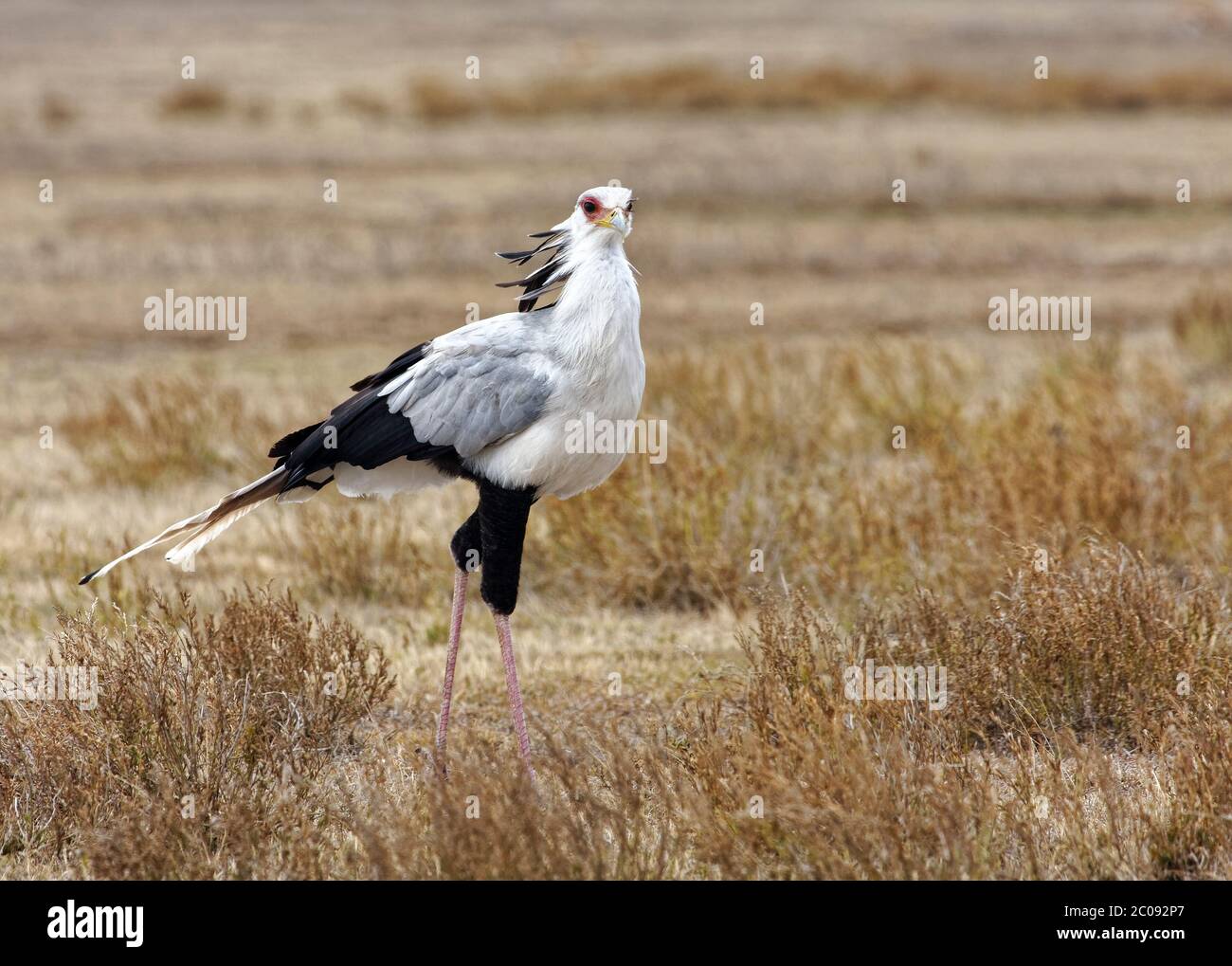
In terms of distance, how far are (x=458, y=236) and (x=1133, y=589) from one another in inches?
622

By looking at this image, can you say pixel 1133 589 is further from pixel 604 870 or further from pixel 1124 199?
pixel 1124 199

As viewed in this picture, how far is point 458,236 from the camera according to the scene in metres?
20.9

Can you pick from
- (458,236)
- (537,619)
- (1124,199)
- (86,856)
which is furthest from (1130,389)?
(1124,199)

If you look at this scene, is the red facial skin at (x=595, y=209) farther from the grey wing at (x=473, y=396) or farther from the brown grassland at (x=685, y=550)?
the brown grassland at (x=685, y=550)

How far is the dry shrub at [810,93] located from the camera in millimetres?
33625

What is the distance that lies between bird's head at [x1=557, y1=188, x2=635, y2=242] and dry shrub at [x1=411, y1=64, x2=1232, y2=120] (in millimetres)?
28832

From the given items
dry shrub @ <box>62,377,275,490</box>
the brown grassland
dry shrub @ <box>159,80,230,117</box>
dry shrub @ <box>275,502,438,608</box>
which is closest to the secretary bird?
the brown grassland

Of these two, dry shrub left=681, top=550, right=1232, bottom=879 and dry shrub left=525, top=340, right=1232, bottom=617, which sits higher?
dry shrub left=525, top=340, right=1232, bottom=617

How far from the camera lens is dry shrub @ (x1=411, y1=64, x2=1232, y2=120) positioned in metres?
33.6

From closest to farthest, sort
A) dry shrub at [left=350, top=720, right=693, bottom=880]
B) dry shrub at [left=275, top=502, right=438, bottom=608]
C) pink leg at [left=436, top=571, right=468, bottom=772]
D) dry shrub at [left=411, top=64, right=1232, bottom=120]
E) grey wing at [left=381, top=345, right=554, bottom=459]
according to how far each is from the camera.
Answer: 1. dry shrub at [left=350, top=720, right=693, bottom=880]
2. grey wing at [left=381, top=345, right=554, bottom=459]
3. pink leg at [left=436, top=571, right=468, bottom=772]
4. dry shrub at [left=275, top=502, right=438, bottom=608]
5. dry shrub at [left=411, top=64, right=1232, bottom=120]

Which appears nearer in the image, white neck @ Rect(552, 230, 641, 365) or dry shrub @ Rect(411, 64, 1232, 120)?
white neck @ Rect(552, 230, 641, 365)

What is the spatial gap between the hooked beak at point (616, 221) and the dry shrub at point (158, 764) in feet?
6.84

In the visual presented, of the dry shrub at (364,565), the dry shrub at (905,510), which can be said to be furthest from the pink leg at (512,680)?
the dry shrub at (364,565)

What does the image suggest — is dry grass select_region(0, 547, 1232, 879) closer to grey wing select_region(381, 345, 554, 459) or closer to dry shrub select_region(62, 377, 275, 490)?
grey wing select_region(381, 345, 554, 459)
